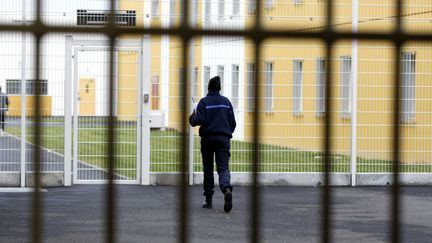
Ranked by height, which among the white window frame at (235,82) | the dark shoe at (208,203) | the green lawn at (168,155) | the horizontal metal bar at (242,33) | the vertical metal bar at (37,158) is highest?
the white window frame at (235,82)

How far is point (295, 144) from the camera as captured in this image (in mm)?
18234

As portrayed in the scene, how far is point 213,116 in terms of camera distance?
1259 cm

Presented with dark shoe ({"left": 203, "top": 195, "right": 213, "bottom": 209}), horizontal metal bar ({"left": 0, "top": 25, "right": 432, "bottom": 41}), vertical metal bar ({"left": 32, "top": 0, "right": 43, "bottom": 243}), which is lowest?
dark shoe ({"left": 203, "top": 195, "right": 213, "bottom": 209})

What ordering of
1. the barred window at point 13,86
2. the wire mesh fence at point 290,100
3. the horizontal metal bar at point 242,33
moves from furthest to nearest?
the wire mesh fence at point 290,100, the barred window at point 13,86, the horizontal metal bar at point 242,33

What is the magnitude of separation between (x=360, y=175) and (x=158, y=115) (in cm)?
373

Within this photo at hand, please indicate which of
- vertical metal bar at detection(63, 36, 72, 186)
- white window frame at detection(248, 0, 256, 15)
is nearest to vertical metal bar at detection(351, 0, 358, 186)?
vertical metal bar at detection(63, 36, 72, 186)

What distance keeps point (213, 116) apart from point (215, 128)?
0.72 ft

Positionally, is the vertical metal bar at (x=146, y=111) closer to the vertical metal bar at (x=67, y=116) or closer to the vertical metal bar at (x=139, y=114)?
the vertical metal bar at (x=139, y=114)

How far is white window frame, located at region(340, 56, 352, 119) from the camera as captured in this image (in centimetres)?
1812

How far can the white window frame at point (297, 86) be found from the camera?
17.9 metres

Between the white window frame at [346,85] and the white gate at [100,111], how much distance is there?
3453 millimetres

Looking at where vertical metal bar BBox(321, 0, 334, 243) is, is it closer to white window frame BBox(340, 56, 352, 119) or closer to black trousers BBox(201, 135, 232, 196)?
black trousers BBox(201, 135, 232, 196)

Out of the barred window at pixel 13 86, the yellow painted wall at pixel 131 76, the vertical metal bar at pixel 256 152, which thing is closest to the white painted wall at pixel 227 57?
the yellow painted wall at pixel 131 76

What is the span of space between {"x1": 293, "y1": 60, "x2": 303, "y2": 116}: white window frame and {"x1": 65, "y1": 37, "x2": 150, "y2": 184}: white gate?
2542 mm
